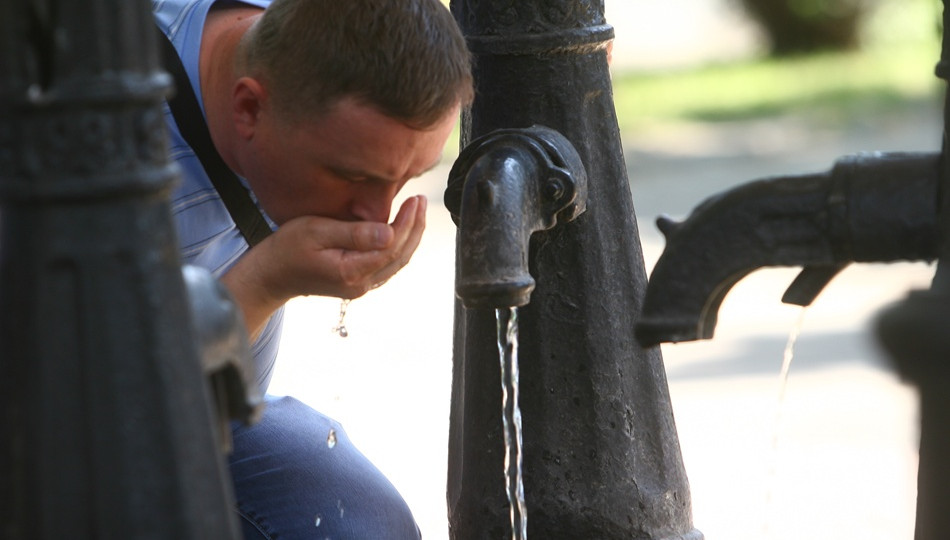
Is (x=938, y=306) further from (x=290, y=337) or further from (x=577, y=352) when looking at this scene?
(x=290, y=337)

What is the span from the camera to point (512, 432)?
1687mm

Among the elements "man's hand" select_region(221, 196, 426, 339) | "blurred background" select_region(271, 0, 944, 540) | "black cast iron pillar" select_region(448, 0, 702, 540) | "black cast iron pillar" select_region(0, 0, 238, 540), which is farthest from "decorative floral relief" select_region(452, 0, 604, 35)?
"black cast iron pillar" select_region(0, 0, 238, 540)

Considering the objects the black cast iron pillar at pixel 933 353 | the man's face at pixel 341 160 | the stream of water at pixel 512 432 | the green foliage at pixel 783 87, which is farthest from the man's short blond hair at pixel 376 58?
the green foliage at pixel 783 87

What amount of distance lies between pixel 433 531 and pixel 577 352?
1.12 m

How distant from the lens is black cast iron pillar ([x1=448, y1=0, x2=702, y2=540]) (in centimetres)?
168

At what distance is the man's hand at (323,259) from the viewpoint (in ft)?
5.39

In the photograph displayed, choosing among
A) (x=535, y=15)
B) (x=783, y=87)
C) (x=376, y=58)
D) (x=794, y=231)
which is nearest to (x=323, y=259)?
(x=376, y=58)

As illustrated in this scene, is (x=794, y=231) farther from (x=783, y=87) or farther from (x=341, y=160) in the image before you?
(x=783, y=87)

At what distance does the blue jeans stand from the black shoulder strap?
32 centimetres

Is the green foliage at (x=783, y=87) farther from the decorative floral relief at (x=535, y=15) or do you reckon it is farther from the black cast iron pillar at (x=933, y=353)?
the black cast iron pillar at (x=933, y=353)

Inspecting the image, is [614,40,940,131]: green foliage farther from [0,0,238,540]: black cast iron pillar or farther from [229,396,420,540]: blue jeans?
[0,0,238,540]: black cast iron pillar

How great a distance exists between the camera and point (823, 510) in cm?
264

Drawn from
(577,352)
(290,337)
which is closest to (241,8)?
(577,352)

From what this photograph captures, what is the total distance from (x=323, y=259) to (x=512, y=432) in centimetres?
30
